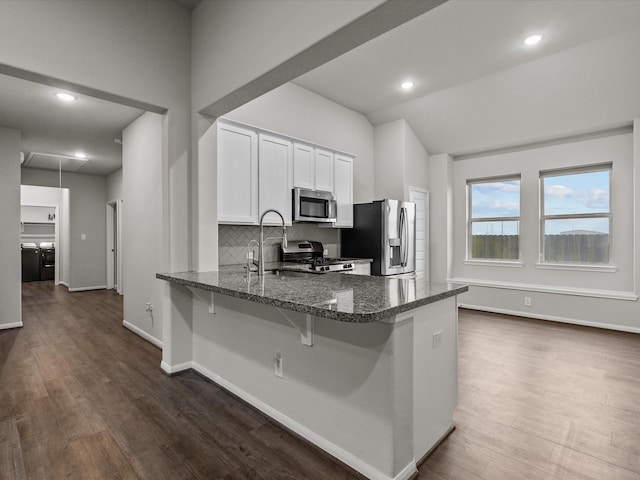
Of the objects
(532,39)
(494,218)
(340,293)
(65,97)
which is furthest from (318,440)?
→ (494,218)

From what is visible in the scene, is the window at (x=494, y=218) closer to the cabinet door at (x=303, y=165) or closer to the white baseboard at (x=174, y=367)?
the cabinet door at (x=303, y=165)

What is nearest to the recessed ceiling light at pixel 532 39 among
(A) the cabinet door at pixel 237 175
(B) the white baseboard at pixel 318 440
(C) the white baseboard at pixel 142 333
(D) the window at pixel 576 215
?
(D) the window at pixel 576 215

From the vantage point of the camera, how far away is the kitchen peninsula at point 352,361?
5.30ft

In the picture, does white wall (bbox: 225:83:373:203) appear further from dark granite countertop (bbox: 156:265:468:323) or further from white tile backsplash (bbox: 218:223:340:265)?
dark granite countertop (bbox: 156:265:468:323)

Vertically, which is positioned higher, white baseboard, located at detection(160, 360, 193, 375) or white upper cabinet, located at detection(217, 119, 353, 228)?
white upper cabinet, located at detection(217, 119, 353, 228)

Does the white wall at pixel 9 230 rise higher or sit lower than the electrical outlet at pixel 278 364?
higher

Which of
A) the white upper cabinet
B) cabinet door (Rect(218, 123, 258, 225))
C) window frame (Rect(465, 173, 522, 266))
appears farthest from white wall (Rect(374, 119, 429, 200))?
cabinet door (Rect(218, 123, 258, 225))

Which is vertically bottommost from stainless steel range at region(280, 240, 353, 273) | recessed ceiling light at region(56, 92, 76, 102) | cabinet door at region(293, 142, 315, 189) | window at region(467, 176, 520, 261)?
stainless steel range at region(280, 240, 353, 273)

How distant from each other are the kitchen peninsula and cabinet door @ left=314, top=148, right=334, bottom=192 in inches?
83.3

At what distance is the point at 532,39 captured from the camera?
11.4 feet

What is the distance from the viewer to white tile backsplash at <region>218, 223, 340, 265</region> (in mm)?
3812

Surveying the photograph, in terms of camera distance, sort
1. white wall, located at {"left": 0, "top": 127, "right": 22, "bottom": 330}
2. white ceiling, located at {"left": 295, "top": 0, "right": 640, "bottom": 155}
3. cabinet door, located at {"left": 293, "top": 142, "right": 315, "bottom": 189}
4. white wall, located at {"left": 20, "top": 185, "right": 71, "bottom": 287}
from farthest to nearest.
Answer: white wall, located at {"left": 20, "top": 185, "right": 71, "bottom": 287} → white wall, located at {"left": 0, "top": 127, "right": 22, "bottom": 330} → cabinet door, located at {"left": 293, "top": 142, "right": 315, "bottom": 189} → white ceiling, located at {"left": 295, "top": 0, "right": 640, "bottom": 155}

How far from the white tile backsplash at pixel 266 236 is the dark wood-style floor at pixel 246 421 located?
1281mm

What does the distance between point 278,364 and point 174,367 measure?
1.35m
